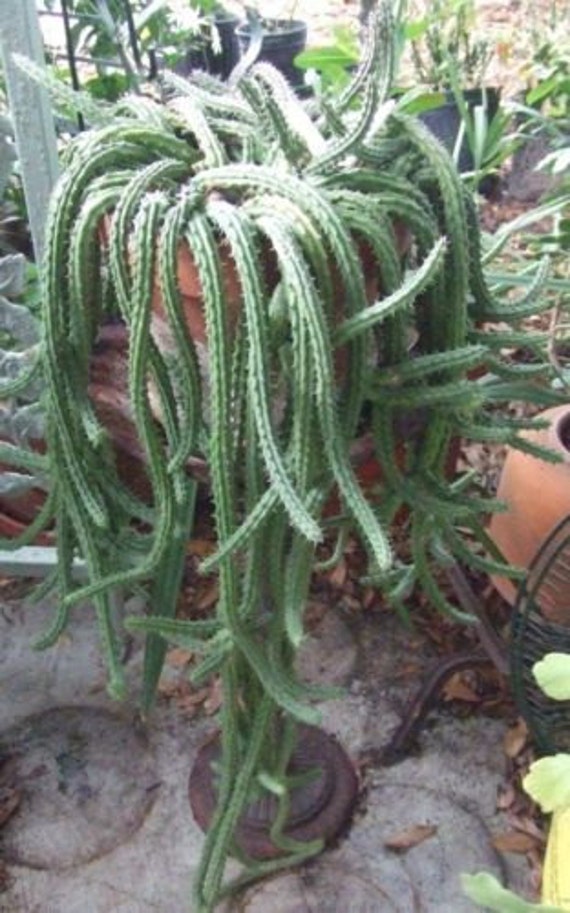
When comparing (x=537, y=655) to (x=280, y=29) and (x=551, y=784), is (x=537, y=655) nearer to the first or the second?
(x=551, y=784)

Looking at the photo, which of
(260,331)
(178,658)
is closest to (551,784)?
(260,331)

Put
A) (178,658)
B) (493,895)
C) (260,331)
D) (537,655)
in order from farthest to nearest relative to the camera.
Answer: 1. (178,658)
2. (537,655)
3. (260,331)
4. (493,895)

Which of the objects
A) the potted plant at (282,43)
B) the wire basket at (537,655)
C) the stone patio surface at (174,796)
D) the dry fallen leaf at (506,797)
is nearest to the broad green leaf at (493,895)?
the wire basket at (537,655)

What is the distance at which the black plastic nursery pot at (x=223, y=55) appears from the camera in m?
3.40

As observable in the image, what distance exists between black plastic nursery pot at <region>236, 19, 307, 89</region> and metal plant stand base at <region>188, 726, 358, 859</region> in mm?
2535

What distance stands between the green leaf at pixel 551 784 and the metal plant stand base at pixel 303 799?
712mm

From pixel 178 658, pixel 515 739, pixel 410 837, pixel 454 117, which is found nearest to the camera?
pixel 410 837

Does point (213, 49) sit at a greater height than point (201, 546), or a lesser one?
greater

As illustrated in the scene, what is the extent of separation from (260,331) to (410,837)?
0.94m

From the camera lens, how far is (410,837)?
1.46 metres

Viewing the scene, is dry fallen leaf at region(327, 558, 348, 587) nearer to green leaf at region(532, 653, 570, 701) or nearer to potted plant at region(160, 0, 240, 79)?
green leaf at region(532, 653, 570, 701)

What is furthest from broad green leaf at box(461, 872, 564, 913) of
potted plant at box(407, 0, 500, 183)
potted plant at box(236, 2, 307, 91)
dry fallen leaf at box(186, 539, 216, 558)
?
potted plant at box(236, 2, 307, 91)

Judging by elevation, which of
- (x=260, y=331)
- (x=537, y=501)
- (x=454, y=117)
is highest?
(x=260, y=331)

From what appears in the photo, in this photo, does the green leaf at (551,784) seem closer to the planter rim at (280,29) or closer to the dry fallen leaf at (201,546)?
the dry fallen leaf at (201,546)
